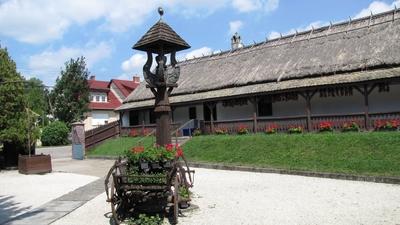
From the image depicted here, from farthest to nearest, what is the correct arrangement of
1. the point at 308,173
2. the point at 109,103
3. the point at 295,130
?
the point at 109,103
the point at 295,130
the point at 308,173

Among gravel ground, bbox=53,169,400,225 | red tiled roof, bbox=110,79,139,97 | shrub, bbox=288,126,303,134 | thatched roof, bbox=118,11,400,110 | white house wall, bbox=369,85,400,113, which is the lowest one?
gravel ground, bbox=53,169,400,225

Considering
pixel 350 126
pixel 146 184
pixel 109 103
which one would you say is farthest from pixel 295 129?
pixel 109 103

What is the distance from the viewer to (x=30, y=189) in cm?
1359

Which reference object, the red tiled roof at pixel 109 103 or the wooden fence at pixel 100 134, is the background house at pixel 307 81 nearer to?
the wooden fence at pixel 100 134

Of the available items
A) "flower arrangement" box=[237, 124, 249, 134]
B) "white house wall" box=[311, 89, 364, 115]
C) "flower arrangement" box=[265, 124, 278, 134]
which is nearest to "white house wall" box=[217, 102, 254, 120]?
"flower arrangement" box=[237, 124, 249, 134]

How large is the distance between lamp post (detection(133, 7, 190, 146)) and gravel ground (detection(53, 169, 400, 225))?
6.86ft

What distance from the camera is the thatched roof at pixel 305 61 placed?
2092cm

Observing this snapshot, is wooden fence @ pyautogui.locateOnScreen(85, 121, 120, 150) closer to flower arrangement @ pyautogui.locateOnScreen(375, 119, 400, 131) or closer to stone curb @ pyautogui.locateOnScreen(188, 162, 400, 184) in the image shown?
stone curb @ pyautogui.locateOnScreen(188, 162, 400, 184)

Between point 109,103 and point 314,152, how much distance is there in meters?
42.0

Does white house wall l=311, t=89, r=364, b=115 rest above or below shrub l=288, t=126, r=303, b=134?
above

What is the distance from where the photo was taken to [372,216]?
26.6 feet

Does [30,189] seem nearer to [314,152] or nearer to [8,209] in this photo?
[8,209]

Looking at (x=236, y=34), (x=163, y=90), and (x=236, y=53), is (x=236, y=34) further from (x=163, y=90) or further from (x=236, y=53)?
(x=163, y=90)

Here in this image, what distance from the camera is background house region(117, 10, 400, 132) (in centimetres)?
2019
